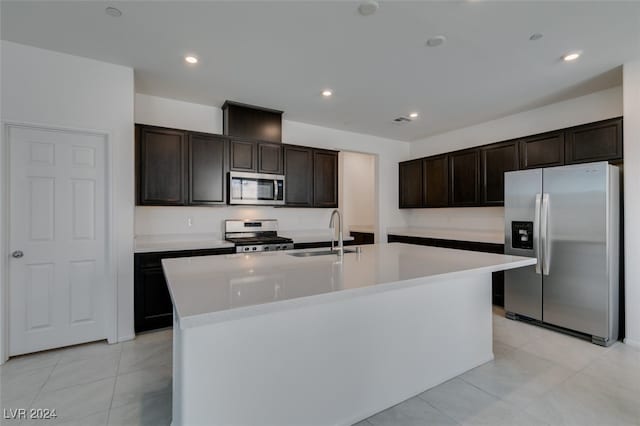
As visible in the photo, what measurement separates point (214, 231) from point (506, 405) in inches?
143

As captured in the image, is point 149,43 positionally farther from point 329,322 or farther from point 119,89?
point 329,322

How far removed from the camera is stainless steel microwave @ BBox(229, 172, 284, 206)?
3979 millimetres

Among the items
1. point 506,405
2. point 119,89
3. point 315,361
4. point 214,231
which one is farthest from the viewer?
point 214,231

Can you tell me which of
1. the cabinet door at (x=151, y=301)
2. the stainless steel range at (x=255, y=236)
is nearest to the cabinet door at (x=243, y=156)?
the stainless steel range at (x=255, y=236)

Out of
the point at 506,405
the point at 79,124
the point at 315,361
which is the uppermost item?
the point at 79,124

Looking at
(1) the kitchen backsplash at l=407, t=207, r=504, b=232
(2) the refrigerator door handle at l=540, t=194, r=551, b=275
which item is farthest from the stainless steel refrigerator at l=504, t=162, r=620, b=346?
(1) the kitchen backsplash at l=407, t=207, r=504, b=232

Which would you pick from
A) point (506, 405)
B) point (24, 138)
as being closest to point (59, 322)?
point (24, 138)

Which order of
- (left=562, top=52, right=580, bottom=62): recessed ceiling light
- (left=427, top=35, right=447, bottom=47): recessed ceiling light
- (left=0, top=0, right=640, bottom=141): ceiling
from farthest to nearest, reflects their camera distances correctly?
(left=562, top=52, right=580, bottom=62): recessed ceiling light, (left=427, top=35, right=447, bottom=47): recessed ceiling light, (left=0, top=0, right=640, bottom=141): ceiling

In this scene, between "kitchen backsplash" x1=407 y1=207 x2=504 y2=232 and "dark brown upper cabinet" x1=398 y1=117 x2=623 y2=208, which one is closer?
"dark brown upper cabinet" x1=398 y1=117 x2=623 y2=208

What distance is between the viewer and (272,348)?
157 centimetres

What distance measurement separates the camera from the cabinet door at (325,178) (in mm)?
4676

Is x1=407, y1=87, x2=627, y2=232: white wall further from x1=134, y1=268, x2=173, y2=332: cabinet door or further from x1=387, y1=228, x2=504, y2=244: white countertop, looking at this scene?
x1=134, y1=268, x2=173, y2=332: cabinet door

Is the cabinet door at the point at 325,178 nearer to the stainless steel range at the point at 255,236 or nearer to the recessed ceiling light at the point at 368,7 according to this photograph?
the stainless steel range at the point at 255,236

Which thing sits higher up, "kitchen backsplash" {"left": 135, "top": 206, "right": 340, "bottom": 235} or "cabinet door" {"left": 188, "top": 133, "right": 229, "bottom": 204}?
"cabinet door" {"left": 188, "top": 133, "right": 229, "bottom": 204}
